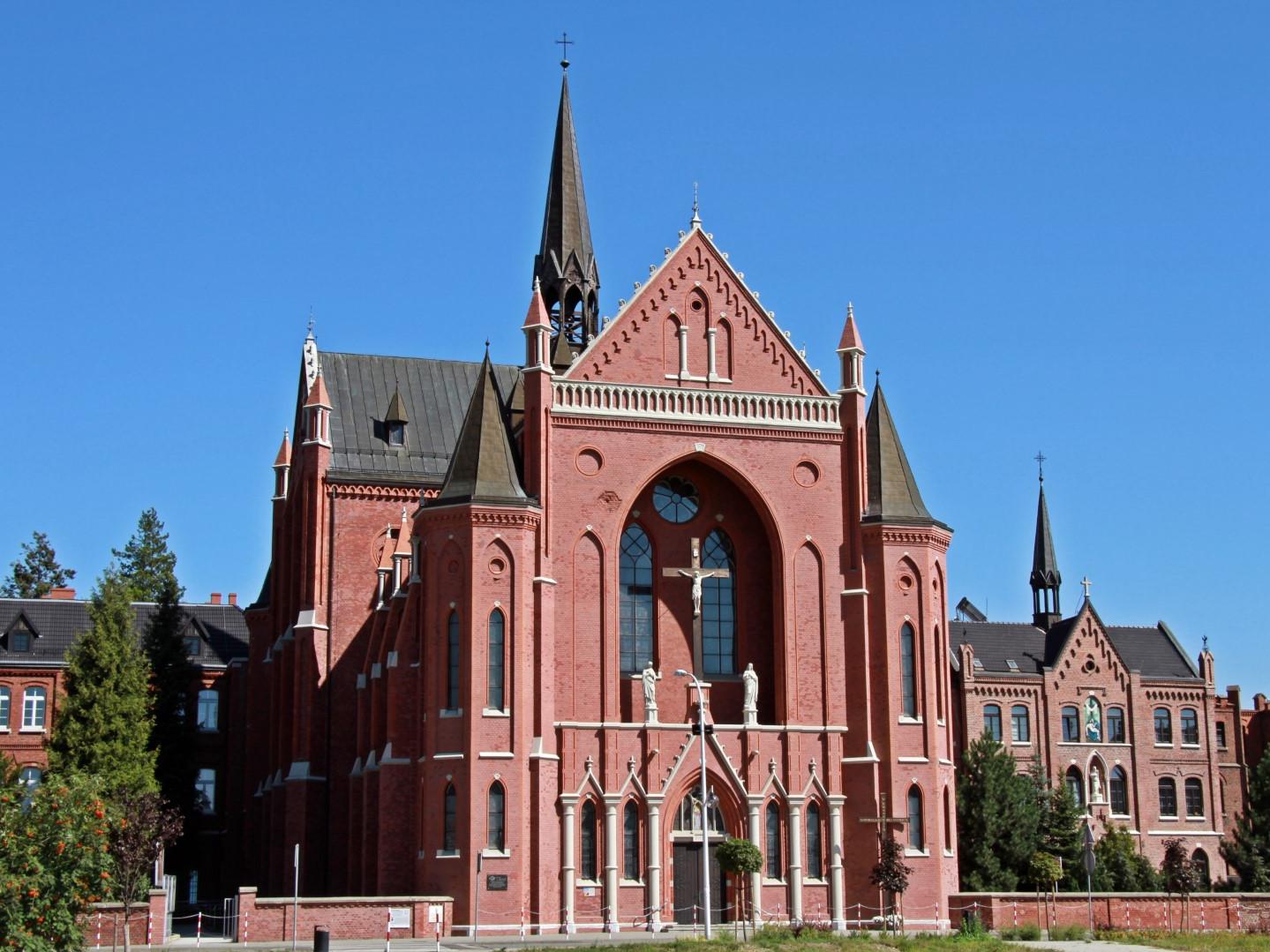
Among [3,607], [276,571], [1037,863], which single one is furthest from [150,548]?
[1037,863]

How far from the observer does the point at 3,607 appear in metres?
79.1

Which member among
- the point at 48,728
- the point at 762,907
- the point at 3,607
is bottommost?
the point at 762,907

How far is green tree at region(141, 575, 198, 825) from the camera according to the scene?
6900 cm

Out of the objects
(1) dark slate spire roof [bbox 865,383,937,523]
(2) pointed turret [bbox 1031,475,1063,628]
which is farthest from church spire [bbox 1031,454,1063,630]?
(1) dark slate spire roof [bbox 865,383,937,523]

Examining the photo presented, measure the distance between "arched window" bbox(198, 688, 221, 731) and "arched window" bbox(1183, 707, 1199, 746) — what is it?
46.7m

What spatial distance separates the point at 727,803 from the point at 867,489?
10.9 metres

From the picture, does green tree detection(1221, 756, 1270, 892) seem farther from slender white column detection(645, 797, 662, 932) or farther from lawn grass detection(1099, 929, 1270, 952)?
slender white column detection(645, 797, 662, 932)

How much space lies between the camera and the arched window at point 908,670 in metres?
55.1

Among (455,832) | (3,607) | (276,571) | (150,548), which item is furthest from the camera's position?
(150,548)

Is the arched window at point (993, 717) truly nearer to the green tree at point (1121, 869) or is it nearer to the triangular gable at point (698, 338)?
the green tree at point (1121, 869)

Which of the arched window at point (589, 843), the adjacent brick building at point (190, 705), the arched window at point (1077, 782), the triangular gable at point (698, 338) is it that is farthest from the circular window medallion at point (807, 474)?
the arched window at point (1077, 782)

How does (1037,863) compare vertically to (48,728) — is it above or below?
below

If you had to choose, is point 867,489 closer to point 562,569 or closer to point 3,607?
point 562,569

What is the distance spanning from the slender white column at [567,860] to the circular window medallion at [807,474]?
12.4m
